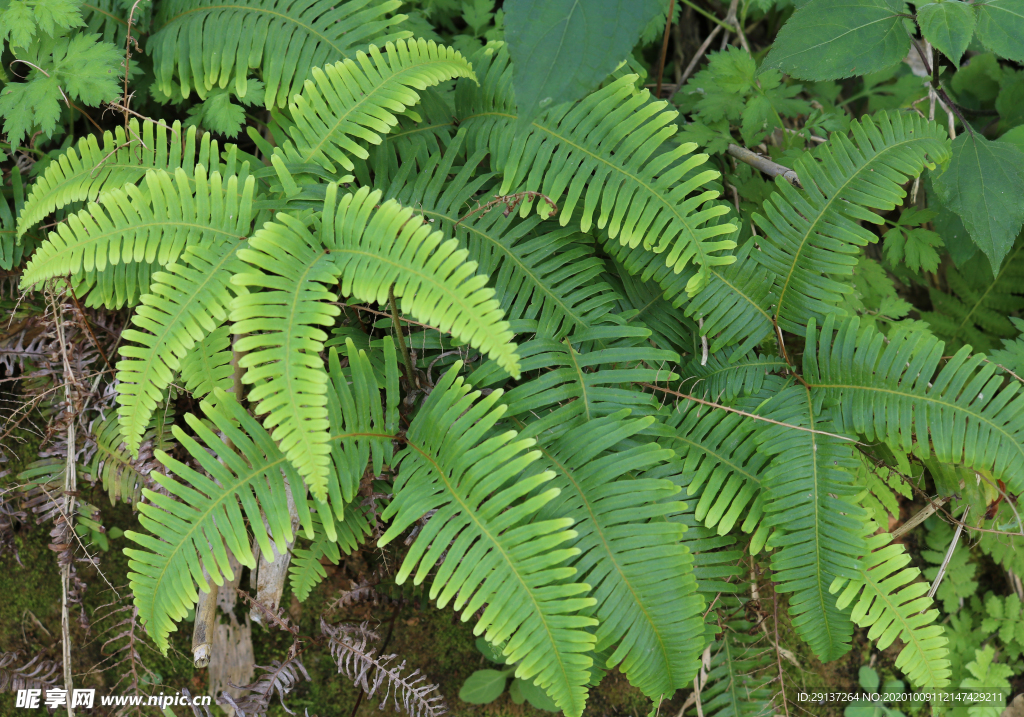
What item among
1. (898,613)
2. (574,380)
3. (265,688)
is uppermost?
(574,380)

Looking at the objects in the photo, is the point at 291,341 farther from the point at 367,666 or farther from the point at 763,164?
the point at 763,164

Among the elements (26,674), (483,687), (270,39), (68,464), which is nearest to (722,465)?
(483,687)

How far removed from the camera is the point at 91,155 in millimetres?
2092

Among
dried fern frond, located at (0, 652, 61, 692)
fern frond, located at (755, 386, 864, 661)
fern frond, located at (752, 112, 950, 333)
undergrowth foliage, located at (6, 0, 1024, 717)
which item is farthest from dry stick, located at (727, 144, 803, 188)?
dried fern frond, located at (0, 652, 61, 692)

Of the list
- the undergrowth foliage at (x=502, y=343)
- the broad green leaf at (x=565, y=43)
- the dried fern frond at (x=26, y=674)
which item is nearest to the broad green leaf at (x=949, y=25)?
the undergrowth foliage at (x=502, y=343)

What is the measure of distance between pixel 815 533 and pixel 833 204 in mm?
1098

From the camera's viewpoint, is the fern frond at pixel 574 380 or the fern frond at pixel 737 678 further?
the fern frond at pixel 737 678

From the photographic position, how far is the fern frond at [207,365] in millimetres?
2023

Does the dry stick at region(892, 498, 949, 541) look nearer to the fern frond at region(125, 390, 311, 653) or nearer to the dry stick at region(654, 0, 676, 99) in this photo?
the dry stick at region(654, 0, 676, 99)

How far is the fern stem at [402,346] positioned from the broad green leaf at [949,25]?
Result: 1802mm

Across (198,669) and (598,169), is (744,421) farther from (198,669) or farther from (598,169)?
(198,669)

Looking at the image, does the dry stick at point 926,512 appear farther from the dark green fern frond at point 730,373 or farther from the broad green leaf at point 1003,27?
the broad green leaf at point 1003,27

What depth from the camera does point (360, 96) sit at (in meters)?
2.00

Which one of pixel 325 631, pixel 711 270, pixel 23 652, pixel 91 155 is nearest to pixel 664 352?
pixel 711 270
